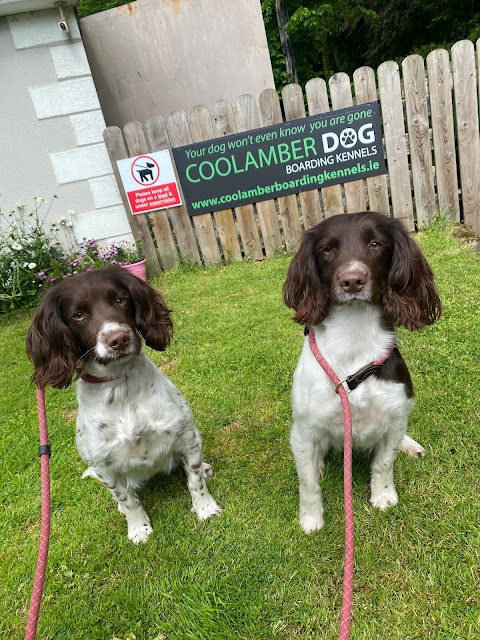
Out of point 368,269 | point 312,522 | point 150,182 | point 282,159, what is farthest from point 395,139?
point 312,522

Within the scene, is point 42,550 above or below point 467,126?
below

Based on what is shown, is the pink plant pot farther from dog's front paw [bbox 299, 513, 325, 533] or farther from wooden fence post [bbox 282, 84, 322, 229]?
dog's front paw [bbox 299, 513, 325, 533]

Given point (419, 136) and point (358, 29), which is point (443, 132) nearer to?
point (419, 136)

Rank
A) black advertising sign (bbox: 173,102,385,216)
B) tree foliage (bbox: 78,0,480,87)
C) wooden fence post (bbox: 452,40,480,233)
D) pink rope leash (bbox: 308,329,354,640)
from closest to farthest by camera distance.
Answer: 1. pink rope leash (bbox: 308,329,354,640)
2. wooden fence post (bbox: 452,40,480,233)
3. black advertising sign (bbox: 173,102,385,216)
4. tree foliage (bbox: 78,0,480,87)

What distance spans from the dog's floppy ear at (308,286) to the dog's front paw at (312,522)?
929mm

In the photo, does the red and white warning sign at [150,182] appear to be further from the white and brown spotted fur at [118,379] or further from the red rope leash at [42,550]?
the red rope leash at [42,550]

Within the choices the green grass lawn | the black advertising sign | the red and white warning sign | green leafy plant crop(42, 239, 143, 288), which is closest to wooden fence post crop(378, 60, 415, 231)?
the black advertising sign

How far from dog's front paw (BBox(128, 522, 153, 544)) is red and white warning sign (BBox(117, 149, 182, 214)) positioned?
4160mm

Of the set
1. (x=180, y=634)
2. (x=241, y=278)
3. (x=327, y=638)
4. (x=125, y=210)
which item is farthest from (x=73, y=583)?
(x=125, y=210)

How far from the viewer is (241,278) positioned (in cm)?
527

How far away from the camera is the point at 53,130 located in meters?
5.40

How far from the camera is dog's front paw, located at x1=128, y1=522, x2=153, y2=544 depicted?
2181 mm

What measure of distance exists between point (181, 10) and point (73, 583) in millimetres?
7424

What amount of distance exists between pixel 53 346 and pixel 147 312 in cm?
43
